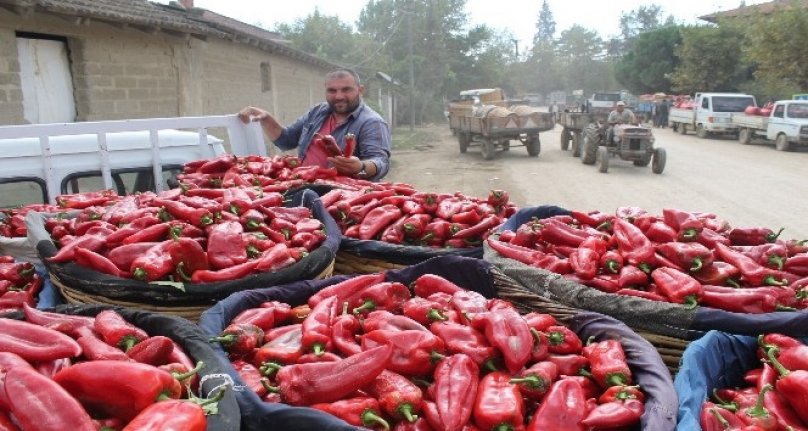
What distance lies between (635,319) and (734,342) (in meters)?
0.39

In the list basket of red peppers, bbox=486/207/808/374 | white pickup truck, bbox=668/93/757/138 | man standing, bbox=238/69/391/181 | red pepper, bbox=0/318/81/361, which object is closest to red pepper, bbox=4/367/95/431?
red pepper, bbox=0/318/81/361

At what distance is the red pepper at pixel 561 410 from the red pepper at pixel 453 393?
0.74ft

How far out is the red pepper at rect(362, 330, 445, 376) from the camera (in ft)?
7.61

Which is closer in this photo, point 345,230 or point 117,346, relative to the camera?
point 117,346

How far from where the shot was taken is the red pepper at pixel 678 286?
281 cm

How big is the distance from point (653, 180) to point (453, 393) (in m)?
14.8

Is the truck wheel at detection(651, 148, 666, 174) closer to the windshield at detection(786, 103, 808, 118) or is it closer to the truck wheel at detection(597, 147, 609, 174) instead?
the truck wheel at detection(597, 147, 609, 174)

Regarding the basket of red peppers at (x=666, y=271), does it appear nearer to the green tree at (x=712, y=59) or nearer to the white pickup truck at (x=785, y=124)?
the white pickup truck at (x=785, y=124)

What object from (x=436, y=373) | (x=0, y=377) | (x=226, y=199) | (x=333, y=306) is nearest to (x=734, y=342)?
(x=436, y=373)

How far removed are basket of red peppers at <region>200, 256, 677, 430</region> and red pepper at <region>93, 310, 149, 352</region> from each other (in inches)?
11.2

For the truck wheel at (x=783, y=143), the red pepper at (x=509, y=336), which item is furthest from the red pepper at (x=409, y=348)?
the truck wheel at (x=783, y=143)

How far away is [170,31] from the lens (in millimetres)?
12523

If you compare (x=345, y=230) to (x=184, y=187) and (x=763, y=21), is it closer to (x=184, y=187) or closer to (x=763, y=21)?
(x=184, y=187)

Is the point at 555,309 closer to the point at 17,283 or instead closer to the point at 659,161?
the point at 17,283
